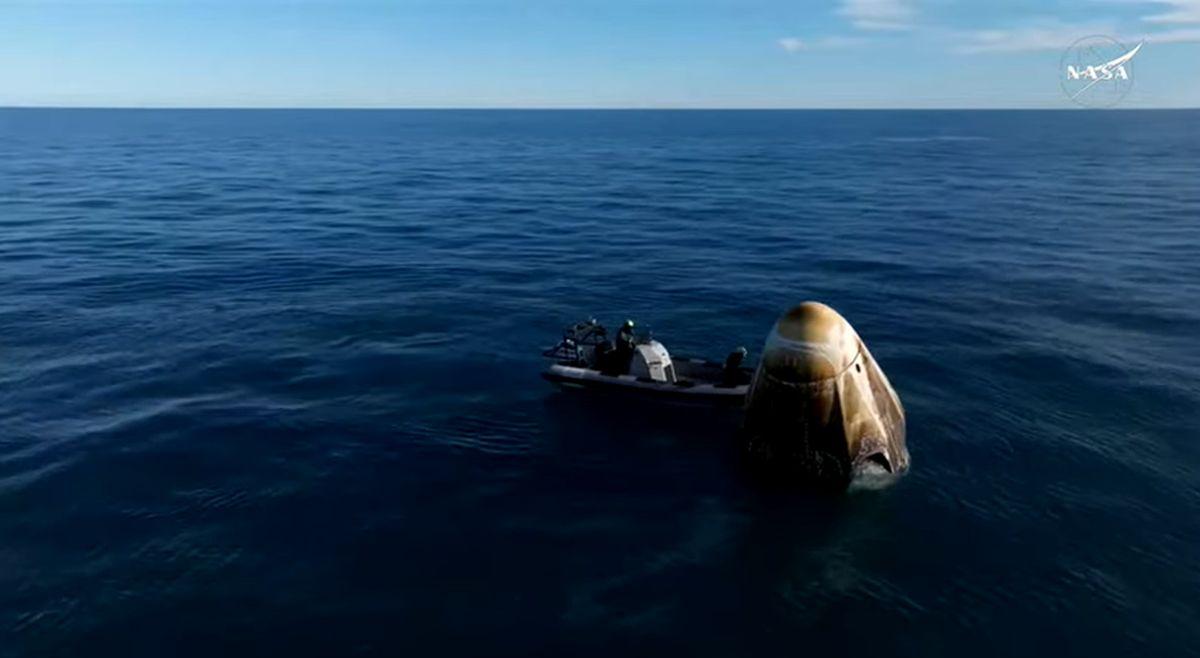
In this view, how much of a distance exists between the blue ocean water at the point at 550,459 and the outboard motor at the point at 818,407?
1.11 m

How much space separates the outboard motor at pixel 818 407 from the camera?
22.3 meters

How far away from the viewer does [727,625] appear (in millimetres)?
19031

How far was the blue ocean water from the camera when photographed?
19.2m

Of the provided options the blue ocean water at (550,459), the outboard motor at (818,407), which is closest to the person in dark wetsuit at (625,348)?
the blue ocean water at (550,459)

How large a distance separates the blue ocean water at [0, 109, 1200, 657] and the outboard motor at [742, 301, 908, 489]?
111 cm

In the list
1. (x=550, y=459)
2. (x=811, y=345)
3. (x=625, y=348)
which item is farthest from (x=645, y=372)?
(x=811, y=345)

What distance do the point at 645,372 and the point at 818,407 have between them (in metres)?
8.93

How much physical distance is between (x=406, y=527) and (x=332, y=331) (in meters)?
19.9

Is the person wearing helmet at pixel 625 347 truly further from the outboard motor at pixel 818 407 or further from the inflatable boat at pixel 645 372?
the outboard motor at pixel 818 407

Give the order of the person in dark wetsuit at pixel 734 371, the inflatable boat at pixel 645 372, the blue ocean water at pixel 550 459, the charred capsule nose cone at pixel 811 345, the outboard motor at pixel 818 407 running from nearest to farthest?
the blue ocean water at pixel 550 459
the charred capsule nose cone at pixel 811 345
the outboard motor at pixel 818 407
the inflatable boat at pixel 645 372
the person in dark wetsuit at pixel 734 371

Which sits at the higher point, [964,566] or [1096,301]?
[1096,301]

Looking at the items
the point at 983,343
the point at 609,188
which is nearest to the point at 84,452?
the point at 983,343

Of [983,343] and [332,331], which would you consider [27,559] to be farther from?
[983,343]

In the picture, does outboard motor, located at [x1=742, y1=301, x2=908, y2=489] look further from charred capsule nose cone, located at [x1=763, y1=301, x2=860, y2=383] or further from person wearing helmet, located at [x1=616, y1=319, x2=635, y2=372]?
person wearing helmet, located at [x1=616, y1=319, x2=635, y2=372]
